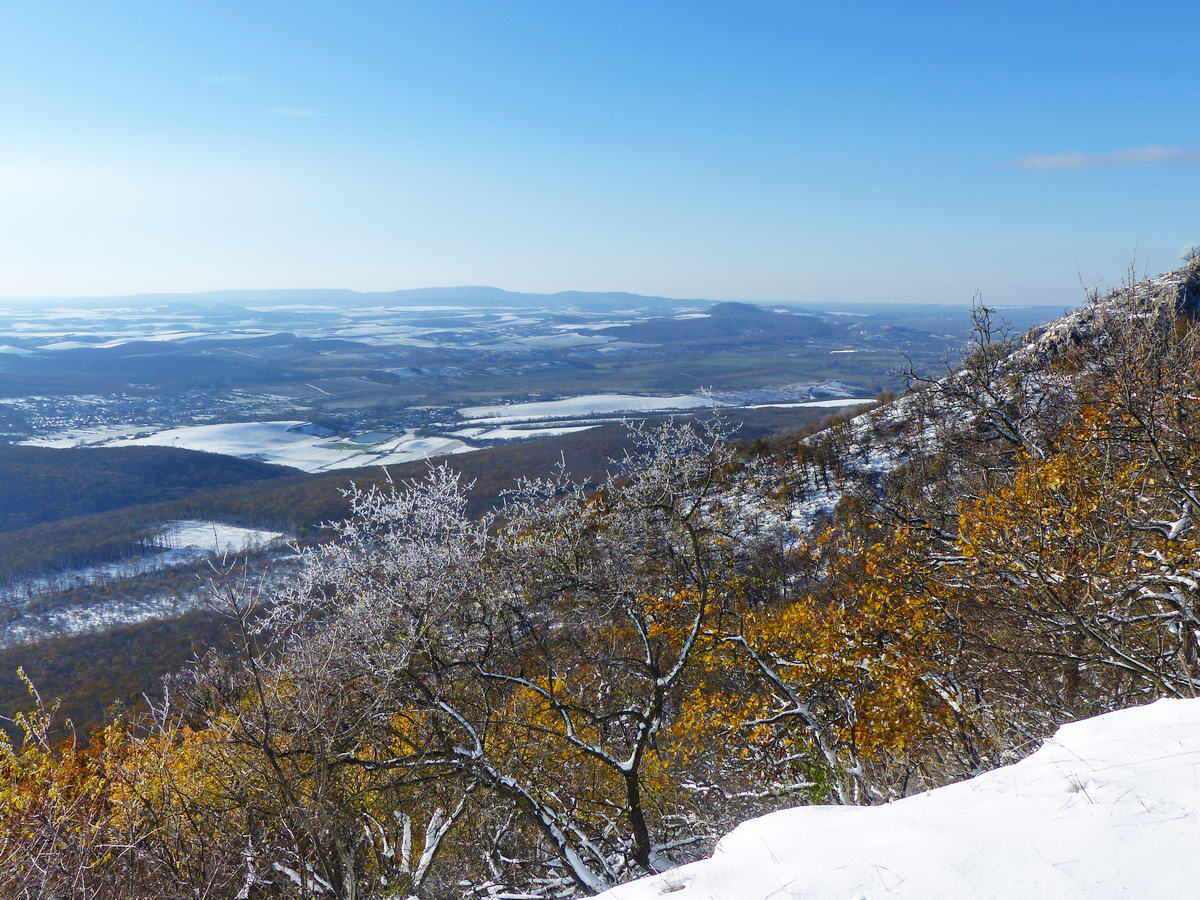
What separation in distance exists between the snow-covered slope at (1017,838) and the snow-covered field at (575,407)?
159084 millimetres

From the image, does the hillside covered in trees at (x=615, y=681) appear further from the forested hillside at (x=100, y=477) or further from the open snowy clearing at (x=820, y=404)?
the open snowy clearing at (x=820, y=404)

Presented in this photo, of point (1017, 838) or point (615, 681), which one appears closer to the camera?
point (1017, 838)

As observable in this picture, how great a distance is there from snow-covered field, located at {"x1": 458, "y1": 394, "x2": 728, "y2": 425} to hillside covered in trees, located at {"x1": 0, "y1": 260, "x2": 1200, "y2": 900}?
149m

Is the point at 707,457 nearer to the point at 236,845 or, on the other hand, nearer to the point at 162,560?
the point at 236,845

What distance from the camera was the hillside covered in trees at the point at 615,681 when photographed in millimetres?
8844

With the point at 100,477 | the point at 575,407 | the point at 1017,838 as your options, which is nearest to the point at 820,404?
the point at 575,407

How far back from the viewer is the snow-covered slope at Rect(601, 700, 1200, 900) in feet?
12.2

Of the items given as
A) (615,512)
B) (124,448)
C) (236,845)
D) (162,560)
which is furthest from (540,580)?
(124,448)

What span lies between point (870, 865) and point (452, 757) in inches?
318

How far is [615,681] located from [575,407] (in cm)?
16801

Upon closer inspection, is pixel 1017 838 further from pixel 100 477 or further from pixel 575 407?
pixel 575 407

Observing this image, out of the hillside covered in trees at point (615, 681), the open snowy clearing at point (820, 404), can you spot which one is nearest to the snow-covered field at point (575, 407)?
the open snowy clearing at point (820, 404)

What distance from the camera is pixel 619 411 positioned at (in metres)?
172

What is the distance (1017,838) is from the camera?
4.14m
